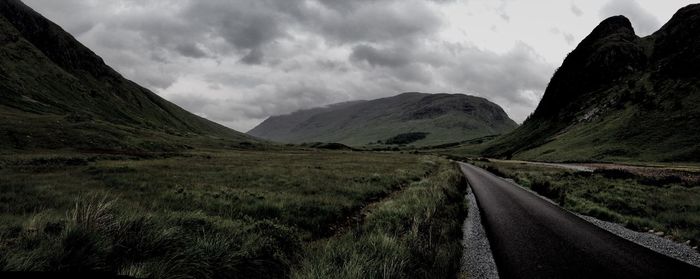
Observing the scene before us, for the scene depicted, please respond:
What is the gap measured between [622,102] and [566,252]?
136 m

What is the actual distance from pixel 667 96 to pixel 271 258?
127367 millimetres

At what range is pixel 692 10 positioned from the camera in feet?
448

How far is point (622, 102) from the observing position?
4535 inches

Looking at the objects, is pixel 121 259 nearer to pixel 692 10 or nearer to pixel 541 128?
pixel 541 128

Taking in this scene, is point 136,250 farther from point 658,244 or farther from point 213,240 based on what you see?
point 658,244

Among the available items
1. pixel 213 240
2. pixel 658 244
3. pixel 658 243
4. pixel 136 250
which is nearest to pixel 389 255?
pixel 213 240

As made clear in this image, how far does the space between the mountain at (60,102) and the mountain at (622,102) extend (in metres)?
107

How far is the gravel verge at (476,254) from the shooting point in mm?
8500

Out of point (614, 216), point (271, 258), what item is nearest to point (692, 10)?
point (614, 216)

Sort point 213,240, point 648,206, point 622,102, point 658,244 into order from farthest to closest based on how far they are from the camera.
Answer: point 622,102 < point 648,206 < point 658,244 < point 213,240

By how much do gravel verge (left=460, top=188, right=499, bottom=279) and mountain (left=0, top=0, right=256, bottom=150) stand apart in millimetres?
56532

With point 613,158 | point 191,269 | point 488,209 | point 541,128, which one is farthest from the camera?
point 541,128

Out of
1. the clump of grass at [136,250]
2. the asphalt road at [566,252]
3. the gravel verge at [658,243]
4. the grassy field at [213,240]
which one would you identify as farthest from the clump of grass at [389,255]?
the gravel verge at [658,243]

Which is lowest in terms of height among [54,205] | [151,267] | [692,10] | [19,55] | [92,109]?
[54,205]
